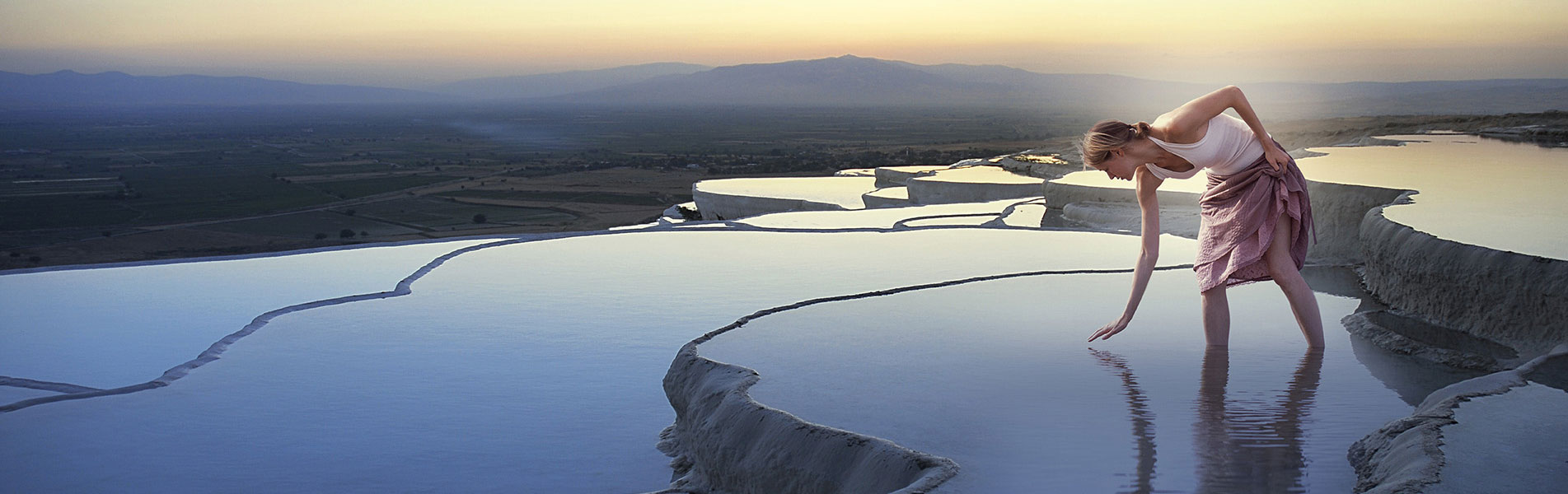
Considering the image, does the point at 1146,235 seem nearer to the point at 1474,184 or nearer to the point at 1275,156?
the point at 1275,156

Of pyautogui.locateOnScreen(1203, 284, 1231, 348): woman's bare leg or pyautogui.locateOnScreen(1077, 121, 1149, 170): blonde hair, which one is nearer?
pyautogui.locateOnScreen(1077, 121, 1149, 170): blonde hair

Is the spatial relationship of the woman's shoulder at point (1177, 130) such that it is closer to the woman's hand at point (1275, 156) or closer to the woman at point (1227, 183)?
the woman at point (1227, 183)

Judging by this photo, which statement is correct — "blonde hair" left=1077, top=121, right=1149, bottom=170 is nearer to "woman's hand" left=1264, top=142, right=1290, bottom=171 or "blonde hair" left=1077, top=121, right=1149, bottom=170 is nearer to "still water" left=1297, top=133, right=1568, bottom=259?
"woman's hand" left=1264, top=142, right=1290, bottom=171

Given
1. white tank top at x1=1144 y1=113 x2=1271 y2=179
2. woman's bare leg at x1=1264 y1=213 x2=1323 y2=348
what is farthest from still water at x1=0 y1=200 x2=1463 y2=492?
white tank top at x1=1144 y1=113 x2=1271 y2=179

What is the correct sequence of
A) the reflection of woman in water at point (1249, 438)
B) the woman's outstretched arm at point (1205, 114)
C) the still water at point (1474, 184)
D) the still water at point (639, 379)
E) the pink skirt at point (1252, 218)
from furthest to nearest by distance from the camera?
the still water at point (1474, 184) → the pink skirt at point (1252, 218) → the woman's outstretched arm at point (1205, 114) → the still water at point (639, 379) → the reflection of woman in water at point (1249, 438)

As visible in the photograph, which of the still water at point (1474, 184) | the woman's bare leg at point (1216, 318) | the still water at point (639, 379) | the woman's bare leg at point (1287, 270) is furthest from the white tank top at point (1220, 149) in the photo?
the still water at point (1474, 184)

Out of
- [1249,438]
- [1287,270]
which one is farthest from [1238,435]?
[1287,270]
